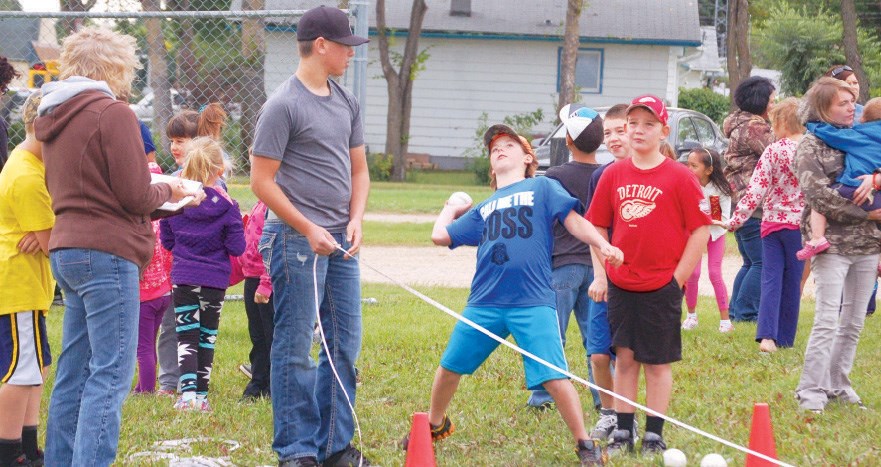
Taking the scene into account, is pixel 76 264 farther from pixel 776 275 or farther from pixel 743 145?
pixel 743 145

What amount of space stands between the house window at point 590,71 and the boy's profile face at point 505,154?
2796 centimetres

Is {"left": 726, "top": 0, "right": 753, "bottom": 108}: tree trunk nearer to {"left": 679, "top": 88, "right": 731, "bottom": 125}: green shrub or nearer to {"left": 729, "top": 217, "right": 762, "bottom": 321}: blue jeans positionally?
{"left": 679, "top": 88, "right": 731, "bottom": 125}: green shrub

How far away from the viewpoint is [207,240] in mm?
6367

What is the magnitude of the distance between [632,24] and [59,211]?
29846 mm

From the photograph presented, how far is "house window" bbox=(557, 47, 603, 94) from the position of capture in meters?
32.8

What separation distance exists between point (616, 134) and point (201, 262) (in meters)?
2.49

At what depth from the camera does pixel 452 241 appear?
17.0ft

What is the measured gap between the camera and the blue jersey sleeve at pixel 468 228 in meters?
5.14

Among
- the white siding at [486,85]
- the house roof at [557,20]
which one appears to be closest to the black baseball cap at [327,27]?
the house roof at [557,20]

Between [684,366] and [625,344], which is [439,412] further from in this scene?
[684,366]

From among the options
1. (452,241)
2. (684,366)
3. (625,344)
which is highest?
(452,241)

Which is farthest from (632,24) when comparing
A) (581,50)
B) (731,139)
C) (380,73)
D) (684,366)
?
(684,366)

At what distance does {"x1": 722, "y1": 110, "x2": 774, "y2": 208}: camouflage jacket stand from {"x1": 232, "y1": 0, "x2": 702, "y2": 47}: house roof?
22.7m

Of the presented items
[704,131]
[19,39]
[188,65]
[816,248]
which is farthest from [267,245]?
[704,131]
